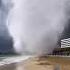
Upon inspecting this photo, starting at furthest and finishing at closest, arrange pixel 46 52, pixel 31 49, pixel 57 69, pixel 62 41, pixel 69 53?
pixel 62 41, pixel 46 52, pixel 31 49, pixel 69 53, pixel 57 69

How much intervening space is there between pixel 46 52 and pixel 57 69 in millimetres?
54558

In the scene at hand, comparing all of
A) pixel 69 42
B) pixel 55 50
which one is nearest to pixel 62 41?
pixel 69 42

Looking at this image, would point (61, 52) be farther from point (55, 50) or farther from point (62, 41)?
point (62, 41)

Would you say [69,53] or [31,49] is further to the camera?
[31,49]

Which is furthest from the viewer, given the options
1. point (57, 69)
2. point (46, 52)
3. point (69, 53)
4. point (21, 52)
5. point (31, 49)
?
point (21, 52)

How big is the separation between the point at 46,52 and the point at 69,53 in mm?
10278

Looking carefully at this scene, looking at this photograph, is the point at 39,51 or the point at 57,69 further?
the point at 39,51

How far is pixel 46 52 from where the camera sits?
194 feet

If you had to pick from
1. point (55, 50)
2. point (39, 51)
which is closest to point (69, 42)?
point (55, 50)

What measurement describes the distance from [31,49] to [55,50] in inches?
397

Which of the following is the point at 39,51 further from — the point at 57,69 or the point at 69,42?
the point at 57,69

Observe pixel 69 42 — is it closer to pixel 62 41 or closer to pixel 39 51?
pixel 62 41

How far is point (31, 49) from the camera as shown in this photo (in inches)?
2185

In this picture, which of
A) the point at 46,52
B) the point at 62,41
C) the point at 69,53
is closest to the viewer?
the point at 69,53
